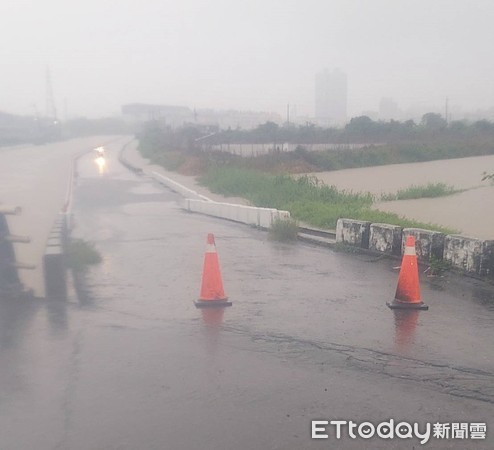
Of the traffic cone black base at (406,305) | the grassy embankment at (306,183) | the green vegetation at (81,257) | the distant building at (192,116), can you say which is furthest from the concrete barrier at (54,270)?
the distant building at (192,116)

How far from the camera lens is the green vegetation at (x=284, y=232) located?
13.0 meters

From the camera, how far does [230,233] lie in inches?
558

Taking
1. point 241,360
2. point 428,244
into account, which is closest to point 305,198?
point 428,244

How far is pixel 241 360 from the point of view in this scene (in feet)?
18.7

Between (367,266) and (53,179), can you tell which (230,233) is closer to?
(367,266)

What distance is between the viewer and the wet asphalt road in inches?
173

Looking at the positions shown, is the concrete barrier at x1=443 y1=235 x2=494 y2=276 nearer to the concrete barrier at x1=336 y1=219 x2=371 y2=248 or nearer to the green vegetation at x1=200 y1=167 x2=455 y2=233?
the concrete barrier at x1=336 y1=219 x2=371 y2=248

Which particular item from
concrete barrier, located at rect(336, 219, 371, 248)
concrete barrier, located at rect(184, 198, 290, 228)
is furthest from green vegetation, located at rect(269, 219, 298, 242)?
concrete barrier, located at rect(336, 219, 371, 248)

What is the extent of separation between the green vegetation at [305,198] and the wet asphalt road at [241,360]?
164 inches

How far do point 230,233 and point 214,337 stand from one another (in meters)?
7.80

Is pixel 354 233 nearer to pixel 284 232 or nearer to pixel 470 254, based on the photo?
pixel 284 232

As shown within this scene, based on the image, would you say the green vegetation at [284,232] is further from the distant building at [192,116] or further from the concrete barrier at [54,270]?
the distant building at [192,116]

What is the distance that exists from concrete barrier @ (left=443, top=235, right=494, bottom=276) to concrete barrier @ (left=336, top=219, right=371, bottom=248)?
1906mm

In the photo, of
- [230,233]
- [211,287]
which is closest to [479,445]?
[211,287]
